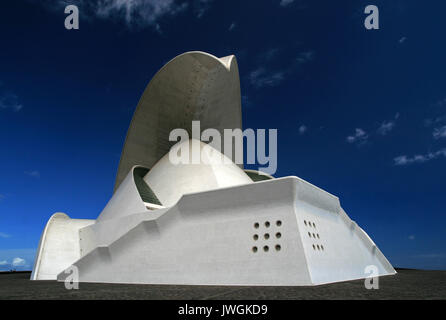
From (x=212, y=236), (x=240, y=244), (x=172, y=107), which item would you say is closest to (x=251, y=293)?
(x=240, y=244)

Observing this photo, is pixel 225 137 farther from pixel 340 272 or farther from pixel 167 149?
pixel 340 272

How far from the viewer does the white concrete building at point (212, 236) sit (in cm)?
844

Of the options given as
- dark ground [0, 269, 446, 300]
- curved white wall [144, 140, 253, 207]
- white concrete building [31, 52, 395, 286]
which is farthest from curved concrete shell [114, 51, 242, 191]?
dark ground [0, 269, 446, 300]

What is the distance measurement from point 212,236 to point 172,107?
11.8 metres

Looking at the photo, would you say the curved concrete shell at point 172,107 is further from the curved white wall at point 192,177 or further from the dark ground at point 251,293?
the dark ground at point 251,293

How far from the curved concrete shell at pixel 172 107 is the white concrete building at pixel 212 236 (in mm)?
1681

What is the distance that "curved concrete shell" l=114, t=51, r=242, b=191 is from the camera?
19109mm

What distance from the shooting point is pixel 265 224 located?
8875 millimetres

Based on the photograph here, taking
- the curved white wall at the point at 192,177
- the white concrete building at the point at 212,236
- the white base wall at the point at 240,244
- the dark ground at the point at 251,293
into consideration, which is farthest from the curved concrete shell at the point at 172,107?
the dark ground at the point at 251,293

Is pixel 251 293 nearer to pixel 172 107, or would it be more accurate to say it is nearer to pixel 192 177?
pixel 192 177
